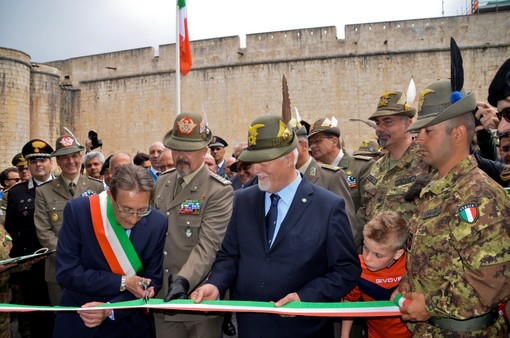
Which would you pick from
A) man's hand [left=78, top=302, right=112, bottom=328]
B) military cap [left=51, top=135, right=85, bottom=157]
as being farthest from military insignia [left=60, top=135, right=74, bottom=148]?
man's hand [left=78, top=302, right=112, bottom=328]

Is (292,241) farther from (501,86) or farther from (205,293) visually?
(501,86)

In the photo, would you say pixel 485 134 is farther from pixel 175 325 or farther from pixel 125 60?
pixel 125 60

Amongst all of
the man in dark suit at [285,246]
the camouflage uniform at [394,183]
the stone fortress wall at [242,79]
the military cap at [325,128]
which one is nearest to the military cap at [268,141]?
the man in dark suit at [285,246]

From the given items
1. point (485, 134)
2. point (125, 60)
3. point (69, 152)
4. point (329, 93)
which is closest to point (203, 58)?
point (125, 60)

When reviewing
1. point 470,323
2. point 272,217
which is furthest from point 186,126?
point 470,323

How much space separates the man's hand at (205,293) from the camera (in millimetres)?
2695

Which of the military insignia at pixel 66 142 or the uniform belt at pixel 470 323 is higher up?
the military insignia at pixel 66 142

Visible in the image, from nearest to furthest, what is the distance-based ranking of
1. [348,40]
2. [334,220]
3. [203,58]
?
1. [334,220]
2. [348,40]
3. [203,58]

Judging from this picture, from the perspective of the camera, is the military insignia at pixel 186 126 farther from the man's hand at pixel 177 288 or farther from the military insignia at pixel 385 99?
the military insignia at pixel 385 99

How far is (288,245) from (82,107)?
26.3m

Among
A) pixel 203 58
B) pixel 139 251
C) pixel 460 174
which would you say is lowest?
pixel 139 251

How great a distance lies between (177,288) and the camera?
2.82 metres

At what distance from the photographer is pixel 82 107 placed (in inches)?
1035

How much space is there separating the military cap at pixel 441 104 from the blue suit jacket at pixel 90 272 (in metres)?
1.97
